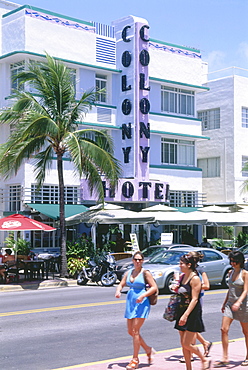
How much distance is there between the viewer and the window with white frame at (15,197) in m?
28.7

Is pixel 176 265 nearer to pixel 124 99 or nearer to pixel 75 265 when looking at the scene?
pixel 75 265

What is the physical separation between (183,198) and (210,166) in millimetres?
4956

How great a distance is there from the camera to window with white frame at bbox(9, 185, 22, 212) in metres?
28.7

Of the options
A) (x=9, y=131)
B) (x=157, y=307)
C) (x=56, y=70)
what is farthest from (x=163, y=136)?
(x=157, y=307)

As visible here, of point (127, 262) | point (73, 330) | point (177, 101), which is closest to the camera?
point (73, 330)

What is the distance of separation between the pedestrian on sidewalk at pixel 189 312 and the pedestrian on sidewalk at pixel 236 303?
59cm

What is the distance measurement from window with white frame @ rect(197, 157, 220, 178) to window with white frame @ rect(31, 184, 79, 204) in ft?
40.7

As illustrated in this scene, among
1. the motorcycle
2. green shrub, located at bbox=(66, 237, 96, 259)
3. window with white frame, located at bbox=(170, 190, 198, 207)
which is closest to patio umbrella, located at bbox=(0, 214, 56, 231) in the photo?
the motorcycle

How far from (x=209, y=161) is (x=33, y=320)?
92.5 ft

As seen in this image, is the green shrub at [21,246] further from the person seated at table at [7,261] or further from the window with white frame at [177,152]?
the window with white frame at [177,152]

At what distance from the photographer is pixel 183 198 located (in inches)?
1425

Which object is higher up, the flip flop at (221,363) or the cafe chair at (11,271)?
the flip flop at (221,363)

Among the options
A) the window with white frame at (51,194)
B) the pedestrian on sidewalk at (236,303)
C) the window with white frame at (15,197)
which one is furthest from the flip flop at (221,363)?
the window with white frame at (15,197)

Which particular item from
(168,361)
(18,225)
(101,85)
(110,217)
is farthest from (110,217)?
(168,361)
